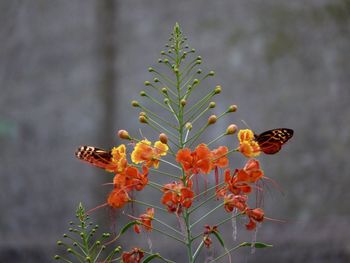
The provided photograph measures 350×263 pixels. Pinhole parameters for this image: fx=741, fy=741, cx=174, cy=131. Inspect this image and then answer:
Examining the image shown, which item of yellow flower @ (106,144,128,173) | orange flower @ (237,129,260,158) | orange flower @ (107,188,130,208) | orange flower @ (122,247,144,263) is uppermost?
orange flower @ (237,129,260,158)

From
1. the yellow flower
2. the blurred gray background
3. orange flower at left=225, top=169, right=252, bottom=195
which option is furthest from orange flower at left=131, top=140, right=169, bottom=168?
the blurred gray background

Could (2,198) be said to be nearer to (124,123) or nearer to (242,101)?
(124,123)

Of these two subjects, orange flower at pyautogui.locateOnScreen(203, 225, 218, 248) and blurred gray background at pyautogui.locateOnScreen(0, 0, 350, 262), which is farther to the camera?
blurred gray background at pyautogui.locateOnScreen(0, 0, 350, 262)

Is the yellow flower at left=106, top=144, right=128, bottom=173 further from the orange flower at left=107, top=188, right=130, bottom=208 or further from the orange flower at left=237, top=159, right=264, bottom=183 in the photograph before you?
the orange flower at left=237, top=159, right=264, bottom=183

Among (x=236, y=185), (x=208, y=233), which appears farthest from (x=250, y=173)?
(x=208, y=233)

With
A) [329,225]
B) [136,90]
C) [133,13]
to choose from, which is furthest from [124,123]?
[329,225]

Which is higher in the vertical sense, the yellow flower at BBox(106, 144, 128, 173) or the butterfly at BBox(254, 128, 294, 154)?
the butterfly at BBox(254, 128, 294, 154)
